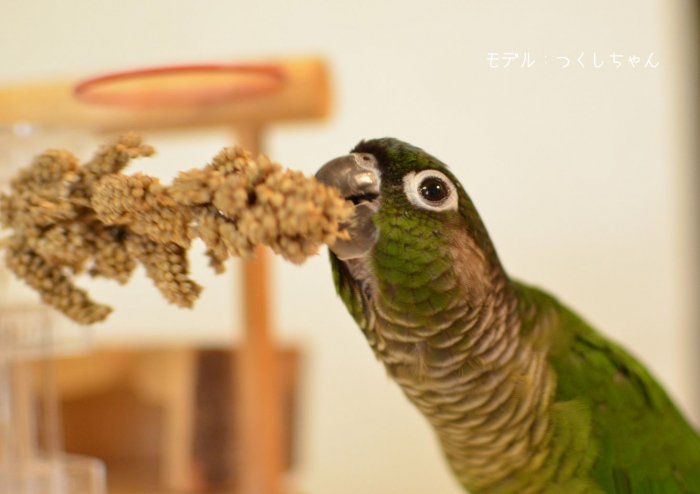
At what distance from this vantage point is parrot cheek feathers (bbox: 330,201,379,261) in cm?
42

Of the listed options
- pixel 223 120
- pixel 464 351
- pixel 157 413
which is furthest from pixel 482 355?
pixel 157 413

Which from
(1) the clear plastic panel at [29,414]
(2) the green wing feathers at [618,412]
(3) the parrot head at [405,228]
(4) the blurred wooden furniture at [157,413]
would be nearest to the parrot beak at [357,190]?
(3) the parrot head at [405,228]

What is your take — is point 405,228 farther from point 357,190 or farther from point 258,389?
point 258,389

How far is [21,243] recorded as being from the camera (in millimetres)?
451

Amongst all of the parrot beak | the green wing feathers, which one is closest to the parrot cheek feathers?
the parrot beak

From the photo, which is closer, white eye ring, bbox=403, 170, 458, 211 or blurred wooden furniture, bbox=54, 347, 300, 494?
white eye ring, bbox=403, 170, 458, 211

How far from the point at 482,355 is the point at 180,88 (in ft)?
1.22

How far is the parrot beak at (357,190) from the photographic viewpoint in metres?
0.41

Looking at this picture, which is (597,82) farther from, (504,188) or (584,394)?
(584,394)

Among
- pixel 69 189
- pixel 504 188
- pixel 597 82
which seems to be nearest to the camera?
pixel 69 189

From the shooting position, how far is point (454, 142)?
577 millimetres

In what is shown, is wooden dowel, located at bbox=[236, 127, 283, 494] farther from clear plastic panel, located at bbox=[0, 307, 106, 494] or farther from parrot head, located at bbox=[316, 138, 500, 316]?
parrot head, located at bbox=[316, 138, 500, 316]

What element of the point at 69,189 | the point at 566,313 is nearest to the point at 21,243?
the point at 69,189

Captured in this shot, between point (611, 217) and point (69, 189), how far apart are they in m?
0.71
